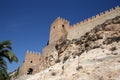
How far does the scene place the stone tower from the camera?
34.1 m

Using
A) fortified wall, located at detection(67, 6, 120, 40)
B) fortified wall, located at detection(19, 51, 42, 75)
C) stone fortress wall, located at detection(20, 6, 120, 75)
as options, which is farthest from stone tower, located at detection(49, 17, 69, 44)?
fortified wall, located at detection(19, 51, 42, 75)

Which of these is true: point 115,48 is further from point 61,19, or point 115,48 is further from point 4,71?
point 61,19

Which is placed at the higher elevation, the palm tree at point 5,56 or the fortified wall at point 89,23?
the fortified wall at point 89,23

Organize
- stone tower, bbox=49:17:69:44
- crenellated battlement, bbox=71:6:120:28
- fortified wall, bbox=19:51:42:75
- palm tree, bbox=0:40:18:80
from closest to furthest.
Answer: palm tree, bbox=0:40:18:80, crenellated battlement, bbox=71:6:120:28, stone tower, bbox=49:17:69:44, fortified wall, bbox=19:51:42:75

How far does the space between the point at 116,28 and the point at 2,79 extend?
47.8 ft

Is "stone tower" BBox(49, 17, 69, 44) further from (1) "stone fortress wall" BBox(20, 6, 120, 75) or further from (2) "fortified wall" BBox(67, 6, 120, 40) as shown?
(2) "fortified wall" BBox(67, 6, 120, 40)

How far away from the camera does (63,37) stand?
32812 mm

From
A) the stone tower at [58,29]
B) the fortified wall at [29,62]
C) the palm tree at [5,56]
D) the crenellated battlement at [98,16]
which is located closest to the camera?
the palm tree at [5,56]

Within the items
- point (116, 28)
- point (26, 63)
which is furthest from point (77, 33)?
point (26, 63)

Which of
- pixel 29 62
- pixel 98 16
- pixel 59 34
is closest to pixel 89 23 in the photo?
pixel 98 16

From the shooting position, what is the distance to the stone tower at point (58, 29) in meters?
34.1

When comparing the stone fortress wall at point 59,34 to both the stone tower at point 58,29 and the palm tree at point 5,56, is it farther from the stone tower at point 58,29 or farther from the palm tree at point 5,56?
the palm tree at point 5,56

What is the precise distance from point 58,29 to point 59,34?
3.73ft

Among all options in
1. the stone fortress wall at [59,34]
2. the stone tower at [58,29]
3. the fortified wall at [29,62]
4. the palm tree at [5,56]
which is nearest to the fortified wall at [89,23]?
the stone fortress wall at [59,34]
